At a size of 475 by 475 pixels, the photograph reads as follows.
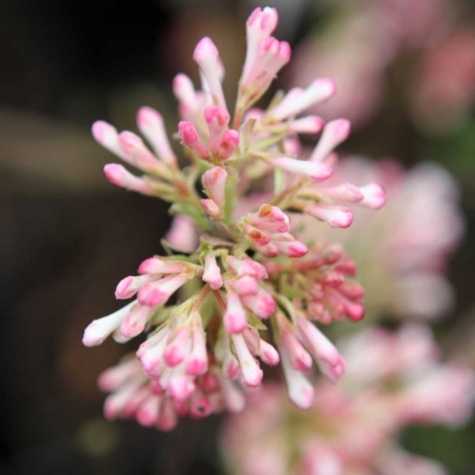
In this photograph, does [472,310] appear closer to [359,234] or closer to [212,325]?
[359,234]

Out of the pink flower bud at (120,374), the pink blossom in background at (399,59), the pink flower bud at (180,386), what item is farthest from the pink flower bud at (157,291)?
the pink blossom in background at (399,59)

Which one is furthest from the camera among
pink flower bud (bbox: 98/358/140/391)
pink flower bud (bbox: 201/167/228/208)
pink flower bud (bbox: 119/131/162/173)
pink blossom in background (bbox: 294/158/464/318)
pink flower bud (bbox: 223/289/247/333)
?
pink blossom in background (bbox: 294/158/464/318)

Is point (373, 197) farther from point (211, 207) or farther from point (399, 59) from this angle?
point (399, 59)

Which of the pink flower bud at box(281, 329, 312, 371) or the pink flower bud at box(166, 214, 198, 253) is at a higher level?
the pink flower bud at box(166, 214, 198, 253)

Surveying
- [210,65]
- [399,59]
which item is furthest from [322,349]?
[399,59]

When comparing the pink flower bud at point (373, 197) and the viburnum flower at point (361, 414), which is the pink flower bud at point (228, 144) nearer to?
the pink flower bud at point (373, 197)

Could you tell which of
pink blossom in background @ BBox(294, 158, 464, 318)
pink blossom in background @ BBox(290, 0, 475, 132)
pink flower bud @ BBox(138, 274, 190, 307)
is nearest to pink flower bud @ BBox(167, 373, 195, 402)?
pink flower bud @ BBox(138, 274, 190, 307)

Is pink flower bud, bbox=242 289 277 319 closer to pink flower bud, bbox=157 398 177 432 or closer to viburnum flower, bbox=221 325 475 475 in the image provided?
pink flower bud, bbox=157 398 177 432
